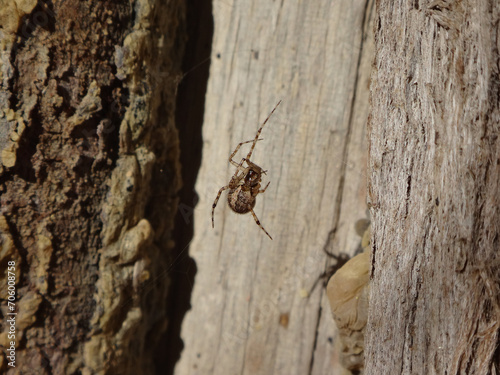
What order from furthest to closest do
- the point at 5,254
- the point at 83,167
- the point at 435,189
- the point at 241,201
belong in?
1. the point at 241,201
2. the point at 83,167
3. the point at 5,254
4. the point at 435,189

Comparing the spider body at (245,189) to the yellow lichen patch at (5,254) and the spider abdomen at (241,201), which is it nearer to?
the spider abdomen at (241,201)

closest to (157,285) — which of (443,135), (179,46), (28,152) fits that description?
(28,152)

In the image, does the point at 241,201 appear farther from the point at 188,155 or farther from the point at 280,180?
the point at 188,155

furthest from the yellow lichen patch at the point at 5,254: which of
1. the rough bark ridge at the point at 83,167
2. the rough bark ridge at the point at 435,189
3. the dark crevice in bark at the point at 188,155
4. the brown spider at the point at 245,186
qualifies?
the rough bark ridge at the point at 435,189

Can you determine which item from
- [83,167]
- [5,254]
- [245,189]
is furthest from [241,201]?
[5,254]

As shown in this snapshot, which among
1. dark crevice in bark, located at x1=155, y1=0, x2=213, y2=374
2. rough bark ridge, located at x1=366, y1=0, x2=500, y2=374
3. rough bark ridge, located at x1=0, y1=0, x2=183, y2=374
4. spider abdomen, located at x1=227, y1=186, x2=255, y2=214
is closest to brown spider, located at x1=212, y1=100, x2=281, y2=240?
spider abdomen, located at x1=227, y1=186, x2=255, y2=214

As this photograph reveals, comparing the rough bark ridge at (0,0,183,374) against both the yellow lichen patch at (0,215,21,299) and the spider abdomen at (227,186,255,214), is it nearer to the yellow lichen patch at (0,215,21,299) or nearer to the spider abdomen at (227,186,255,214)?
the yellow lichen patch at (0,215,21,299)
